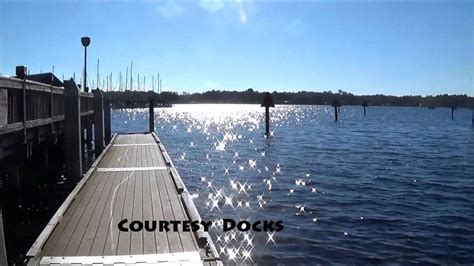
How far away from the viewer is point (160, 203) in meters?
9.54

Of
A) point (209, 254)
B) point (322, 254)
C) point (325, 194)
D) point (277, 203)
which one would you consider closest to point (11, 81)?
point (209, 254)

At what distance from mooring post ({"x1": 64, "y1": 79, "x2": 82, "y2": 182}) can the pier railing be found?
0.57 metres

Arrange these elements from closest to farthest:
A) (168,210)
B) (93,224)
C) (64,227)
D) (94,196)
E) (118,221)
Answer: (64,227), (93,224), (118,221), (168,210), (94,196)

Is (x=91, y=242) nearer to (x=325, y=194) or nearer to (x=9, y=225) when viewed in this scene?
(x=9, y=225)

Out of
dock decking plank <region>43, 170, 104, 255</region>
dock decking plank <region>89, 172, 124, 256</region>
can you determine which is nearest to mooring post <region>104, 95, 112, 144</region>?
dock decking plank <region>89, 172, 124, 256</region>

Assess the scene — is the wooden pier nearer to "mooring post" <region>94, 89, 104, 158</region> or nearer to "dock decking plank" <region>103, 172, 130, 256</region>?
"dock decking plank" <region>103, 172, 130, 256</region>

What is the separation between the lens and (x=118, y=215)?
8.52 meters

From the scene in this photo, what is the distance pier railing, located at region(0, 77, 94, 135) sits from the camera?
887 cm

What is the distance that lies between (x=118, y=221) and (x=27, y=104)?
4.56m

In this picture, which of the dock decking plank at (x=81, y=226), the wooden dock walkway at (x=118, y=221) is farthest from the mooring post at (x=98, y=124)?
the dock decking plank at (x=81, y=226)

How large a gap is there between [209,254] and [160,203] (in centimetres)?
337

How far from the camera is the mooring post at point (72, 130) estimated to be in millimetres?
12734

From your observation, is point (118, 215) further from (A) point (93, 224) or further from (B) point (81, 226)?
(B) point (81, 226)

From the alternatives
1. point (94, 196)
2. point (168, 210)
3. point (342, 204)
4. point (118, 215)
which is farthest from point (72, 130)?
point (342, 204)
